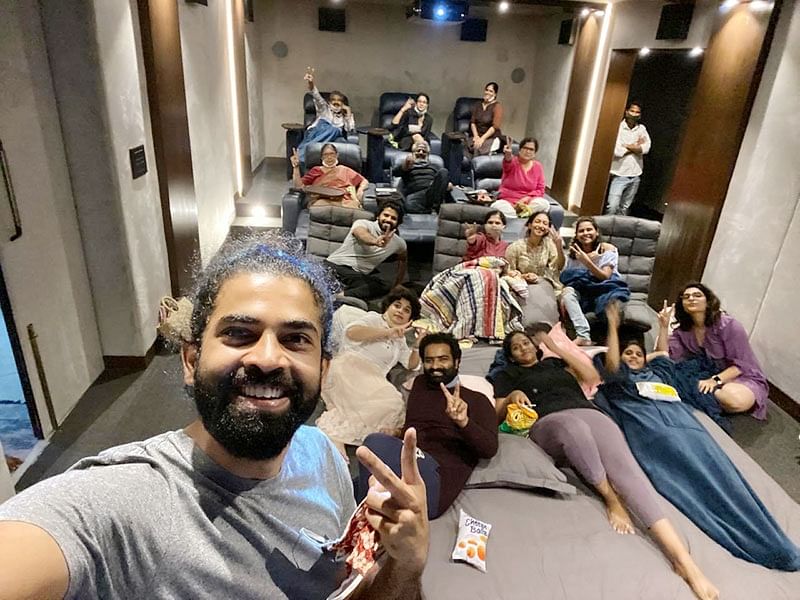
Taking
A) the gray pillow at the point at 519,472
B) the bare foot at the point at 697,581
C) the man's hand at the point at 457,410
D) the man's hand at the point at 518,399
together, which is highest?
the man's hand at the point at 457,410

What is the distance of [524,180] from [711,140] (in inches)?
67.9

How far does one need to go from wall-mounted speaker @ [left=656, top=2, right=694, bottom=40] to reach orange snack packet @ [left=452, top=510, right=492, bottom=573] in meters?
4.57

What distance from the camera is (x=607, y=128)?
5938mm

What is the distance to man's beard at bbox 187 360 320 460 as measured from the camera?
777mm

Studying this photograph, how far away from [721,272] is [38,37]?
416 centimetres

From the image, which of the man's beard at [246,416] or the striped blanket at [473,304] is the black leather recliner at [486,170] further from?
the man's beard at [246,416]

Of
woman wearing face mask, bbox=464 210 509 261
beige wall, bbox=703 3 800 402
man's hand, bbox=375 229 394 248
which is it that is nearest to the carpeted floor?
beige wall, bbox=703 3 800 402

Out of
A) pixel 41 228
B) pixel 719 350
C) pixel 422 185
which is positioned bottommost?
pixel 719 350

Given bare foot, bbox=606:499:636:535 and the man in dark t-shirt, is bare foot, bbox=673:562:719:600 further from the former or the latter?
the man in dark t-shirt

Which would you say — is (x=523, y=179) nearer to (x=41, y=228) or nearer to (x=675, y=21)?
(x=675, y=21)

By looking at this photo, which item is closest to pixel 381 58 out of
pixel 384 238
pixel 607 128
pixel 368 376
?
pixel 607 128

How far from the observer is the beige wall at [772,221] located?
3146 mm

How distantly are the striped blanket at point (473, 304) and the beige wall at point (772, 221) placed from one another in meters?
1.48

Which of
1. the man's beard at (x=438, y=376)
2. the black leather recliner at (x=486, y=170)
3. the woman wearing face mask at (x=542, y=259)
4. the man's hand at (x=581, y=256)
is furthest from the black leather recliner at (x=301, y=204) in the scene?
the man's beard at (x=438, y=376)
